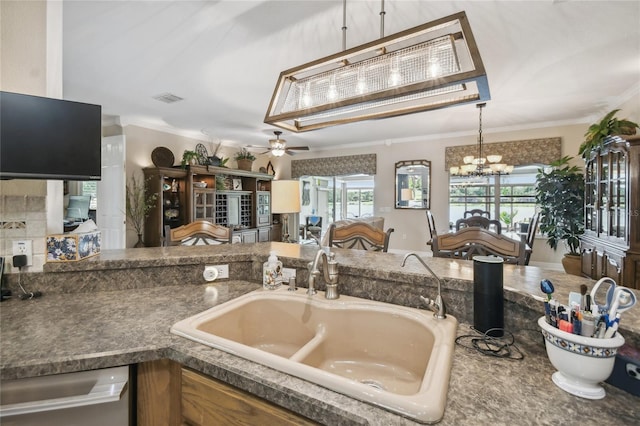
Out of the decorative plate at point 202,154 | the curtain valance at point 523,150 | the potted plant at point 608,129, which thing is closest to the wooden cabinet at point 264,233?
the decorative plate at point 202,154

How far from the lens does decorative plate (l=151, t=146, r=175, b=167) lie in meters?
5.16

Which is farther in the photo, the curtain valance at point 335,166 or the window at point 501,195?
the curtain valance at point 335,166

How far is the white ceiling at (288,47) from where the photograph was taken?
2.06 meters

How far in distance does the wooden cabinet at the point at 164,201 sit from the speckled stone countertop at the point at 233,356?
11.7 ft

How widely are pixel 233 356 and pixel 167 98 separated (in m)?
4.02

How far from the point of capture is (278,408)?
0.69 meters

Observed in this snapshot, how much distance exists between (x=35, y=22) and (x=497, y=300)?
2311 mm

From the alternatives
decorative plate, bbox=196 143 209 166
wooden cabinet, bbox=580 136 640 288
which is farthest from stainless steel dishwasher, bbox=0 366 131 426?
decorative plate, bbox=196 143 209 166

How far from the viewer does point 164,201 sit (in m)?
5.14

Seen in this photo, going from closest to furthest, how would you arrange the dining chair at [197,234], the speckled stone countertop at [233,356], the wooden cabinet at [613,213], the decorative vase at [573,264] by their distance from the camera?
the speckled stone countertop at [233,356] → the dining chair at [197,234] → the wooden cabinet at [613,213] → the decorative vase at [573,264]

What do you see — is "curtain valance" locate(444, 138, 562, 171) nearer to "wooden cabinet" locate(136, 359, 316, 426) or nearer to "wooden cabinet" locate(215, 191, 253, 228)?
"wooden cabinet" locate(215, 191, 253, 228)

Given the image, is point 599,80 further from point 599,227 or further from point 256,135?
point 256,135

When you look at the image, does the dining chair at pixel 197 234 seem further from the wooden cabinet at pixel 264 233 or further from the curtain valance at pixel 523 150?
the curtain valance at pixel 523 150

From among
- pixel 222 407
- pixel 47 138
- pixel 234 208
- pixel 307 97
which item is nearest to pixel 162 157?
pixel 234 208
